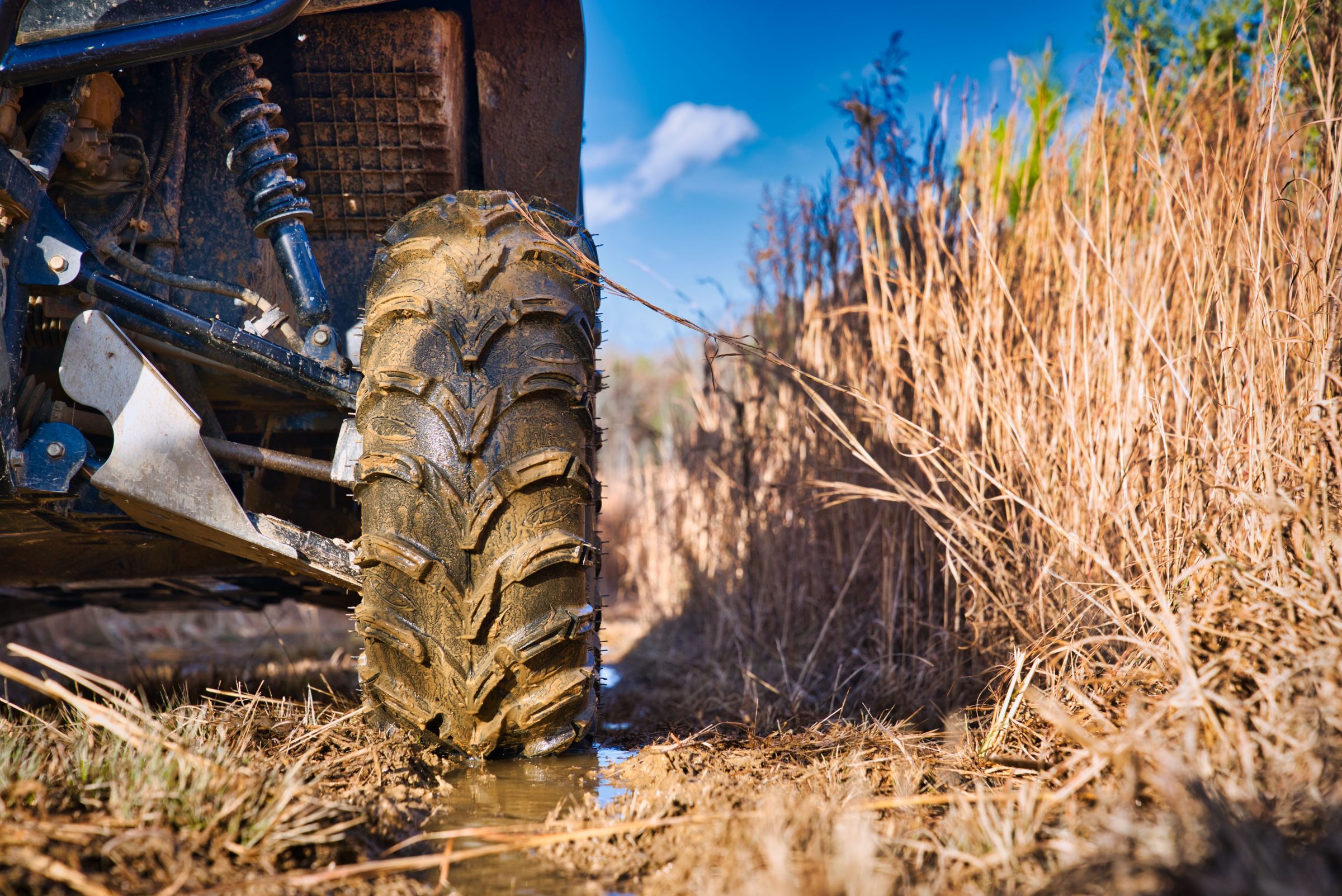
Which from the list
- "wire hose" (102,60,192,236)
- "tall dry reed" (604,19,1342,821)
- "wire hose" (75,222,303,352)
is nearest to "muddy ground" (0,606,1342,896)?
"tall dry reed" (604,19,1342,821)

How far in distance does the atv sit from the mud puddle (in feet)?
0.18

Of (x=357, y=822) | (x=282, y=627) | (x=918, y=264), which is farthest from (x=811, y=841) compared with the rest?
(x=282, y=627)

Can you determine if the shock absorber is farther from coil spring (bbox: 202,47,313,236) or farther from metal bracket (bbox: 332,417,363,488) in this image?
metal bracket (bbox: 332,417,363,488)

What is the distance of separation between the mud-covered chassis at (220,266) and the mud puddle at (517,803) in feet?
1.60

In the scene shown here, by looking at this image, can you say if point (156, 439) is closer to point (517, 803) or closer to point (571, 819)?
point (517, 803)

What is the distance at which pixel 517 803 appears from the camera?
4.89ft

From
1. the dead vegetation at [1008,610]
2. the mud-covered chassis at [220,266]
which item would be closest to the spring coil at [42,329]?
the mud-covered chassis at [220,266]

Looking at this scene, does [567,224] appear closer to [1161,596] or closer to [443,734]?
[443,734]

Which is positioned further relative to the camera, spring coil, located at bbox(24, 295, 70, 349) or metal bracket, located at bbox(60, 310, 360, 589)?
spring coil, located at bbox(24, 295, 70, 349)

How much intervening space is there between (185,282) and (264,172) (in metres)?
0.29

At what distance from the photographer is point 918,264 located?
11.0 ft

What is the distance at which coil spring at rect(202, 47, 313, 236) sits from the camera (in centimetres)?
195

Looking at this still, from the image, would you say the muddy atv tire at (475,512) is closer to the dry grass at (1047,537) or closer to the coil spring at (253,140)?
the dry grass at (1047,537)

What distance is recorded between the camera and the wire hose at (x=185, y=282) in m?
1.93
